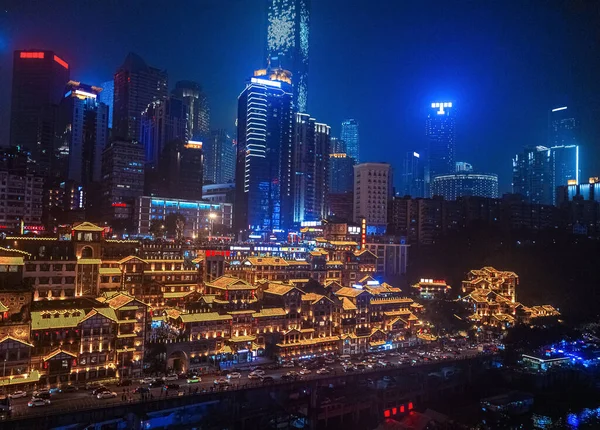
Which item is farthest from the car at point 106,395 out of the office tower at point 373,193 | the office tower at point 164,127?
the office tower at point 164,127

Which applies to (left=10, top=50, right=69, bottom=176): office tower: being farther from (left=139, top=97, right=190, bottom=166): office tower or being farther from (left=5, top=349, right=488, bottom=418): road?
(left=5, top=349, right=488, bottom=418): road

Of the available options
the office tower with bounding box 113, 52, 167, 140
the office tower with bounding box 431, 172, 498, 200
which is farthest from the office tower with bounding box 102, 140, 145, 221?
the office tower with bounding box 431, 172, 498, 200

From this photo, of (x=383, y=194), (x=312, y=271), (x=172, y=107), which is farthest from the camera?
(x=172, y=107)

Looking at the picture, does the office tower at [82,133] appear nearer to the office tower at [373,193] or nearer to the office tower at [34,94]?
the office tower at [34,94]

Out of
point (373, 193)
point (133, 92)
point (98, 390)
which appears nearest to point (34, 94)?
point (133, 92)

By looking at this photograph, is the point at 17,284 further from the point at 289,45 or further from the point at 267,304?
the point at 289,45

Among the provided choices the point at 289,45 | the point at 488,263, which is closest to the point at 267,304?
the point at 488,263
